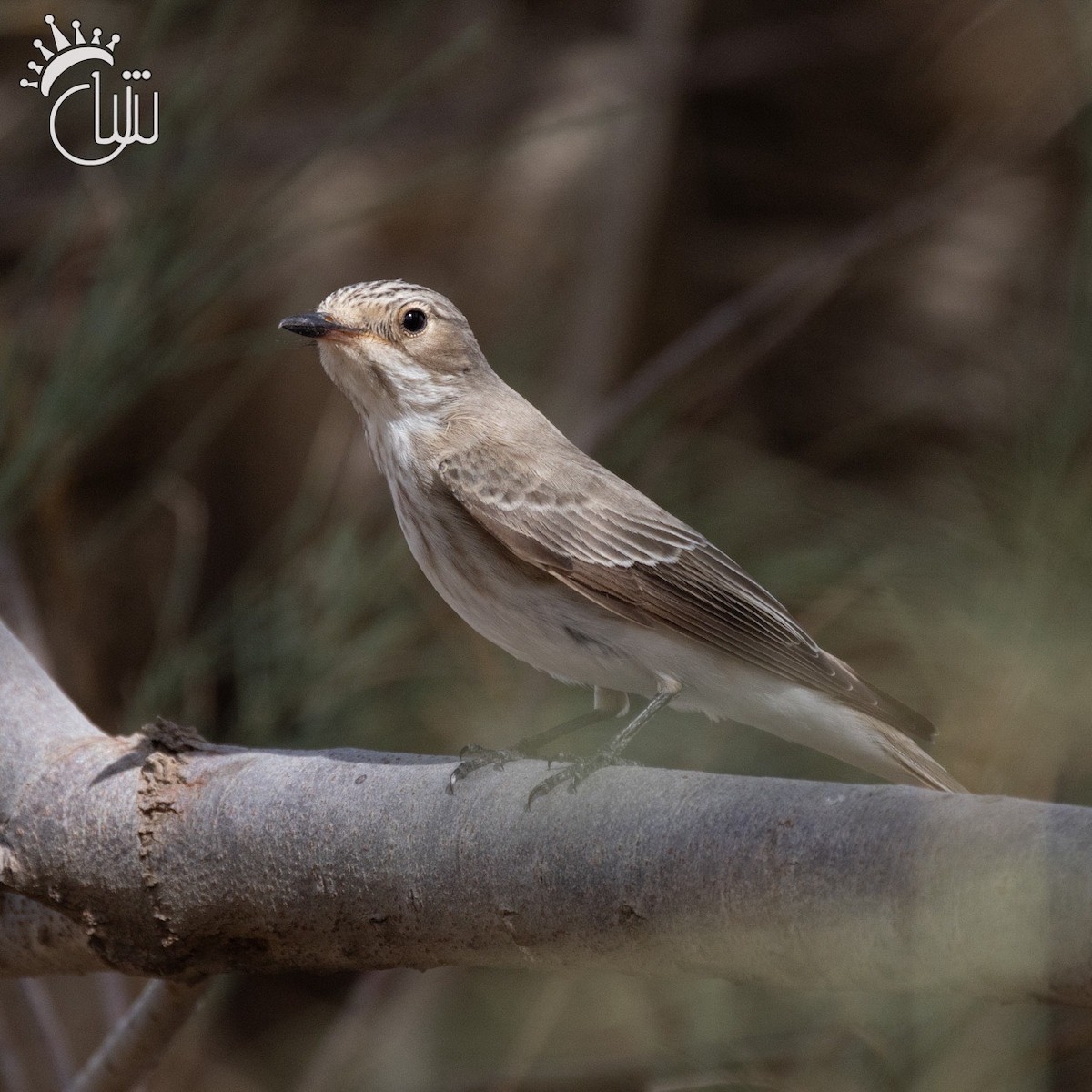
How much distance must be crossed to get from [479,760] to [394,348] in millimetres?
1205

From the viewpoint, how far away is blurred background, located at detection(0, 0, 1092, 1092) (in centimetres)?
213

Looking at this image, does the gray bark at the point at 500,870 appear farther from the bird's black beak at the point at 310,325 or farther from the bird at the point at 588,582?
the bird's black beak at the point at 310,325

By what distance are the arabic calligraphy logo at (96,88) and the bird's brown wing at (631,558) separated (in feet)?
3.02

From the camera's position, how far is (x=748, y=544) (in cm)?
324

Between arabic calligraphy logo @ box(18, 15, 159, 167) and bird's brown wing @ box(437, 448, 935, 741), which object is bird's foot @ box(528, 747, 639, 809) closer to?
bird's brown wing @ box(437, 448, 935, 741)

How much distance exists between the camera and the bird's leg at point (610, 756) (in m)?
1.92

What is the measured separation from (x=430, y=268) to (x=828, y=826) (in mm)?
4344

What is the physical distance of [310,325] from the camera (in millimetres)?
2906

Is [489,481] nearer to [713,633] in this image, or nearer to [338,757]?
[713,633]

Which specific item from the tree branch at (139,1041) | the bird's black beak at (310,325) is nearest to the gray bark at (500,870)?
the tree branch at (139,1041)

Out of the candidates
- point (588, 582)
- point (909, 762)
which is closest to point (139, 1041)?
point (588, 582)

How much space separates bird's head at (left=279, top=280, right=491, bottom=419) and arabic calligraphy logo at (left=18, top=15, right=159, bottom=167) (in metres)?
0.50

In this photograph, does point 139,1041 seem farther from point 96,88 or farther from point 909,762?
point 96,88

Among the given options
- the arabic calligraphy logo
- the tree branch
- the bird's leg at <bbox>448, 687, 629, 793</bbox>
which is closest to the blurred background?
the arabic calligraphy logo
